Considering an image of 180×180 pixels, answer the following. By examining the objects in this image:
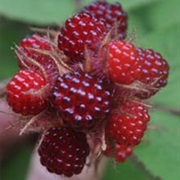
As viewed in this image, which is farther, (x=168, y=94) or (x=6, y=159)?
(x=6, y=159)

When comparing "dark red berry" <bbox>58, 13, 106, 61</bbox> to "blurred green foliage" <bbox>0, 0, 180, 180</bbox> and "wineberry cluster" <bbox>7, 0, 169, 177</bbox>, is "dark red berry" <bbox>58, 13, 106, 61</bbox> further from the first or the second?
"blurred green foliage" <bbox>0, 0, 180, 180</bbox>

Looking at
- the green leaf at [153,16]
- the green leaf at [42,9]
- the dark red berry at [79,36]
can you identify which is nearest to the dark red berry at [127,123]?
the dark red berry at [79,36]

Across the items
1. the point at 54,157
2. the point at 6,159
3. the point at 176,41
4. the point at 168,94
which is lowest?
the point at 6,159

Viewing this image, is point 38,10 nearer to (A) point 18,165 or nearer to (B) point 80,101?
(A) point 18,165

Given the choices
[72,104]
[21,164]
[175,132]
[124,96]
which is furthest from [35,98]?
[21,164]

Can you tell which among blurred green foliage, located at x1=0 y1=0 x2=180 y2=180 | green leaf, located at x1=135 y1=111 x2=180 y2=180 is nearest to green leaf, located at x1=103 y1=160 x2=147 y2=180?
blurred green foliage, located at x1=0 y1=0 x2=180 y2=180

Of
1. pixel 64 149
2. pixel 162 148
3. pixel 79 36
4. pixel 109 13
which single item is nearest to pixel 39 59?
pixel 79 36

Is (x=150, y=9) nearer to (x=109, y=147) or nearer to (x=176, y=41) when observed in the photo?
(x=176, y=41)
